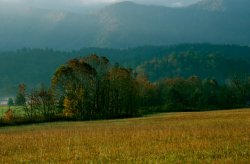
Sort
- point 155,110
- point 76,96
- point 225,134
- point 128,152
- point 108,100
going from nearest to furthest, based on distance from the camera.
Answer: point 128,152
point 225,134
point 76,96
point 108,100
point 155,110

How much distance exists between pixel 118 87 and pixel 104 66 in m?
Result: 7.32

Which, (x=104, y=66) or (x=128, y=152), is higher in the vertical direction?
(x=104, y=66)

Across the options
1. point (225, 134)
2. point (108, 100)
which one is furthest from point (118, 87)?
point (225, 134)

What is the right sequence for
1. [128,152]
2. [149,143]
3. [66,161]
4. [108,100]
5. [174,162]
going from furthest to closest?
1. [108,100]
2. [149,143]
3. [128,152]
4. [66,161]
5. [174,162]

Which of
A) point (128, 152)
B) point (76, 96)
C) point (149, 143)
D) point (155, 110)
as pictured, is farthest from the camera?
point (155, 110)

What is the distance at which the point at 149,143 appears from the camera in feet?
105

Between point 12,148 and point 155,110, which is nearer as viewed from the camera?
point 12,148

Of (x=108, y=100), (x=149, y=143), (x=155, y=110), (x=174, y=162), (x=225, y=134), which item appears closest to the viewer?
(x=174, y=162)

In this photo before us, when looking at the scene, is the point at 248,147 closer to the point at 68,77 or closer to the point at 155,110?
the point at 68,77

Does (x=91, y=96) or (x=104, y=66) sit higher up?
(x=104, y=66)

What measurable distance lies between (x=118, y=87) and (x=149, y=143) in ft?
317

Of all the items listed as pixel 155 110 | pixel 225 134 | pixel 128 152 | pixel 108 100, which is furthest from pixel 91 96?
pixel 128 152

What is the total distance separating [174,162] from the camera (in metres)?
22.6

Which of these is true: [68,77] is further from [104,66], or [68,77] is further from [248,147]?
[248,147]
